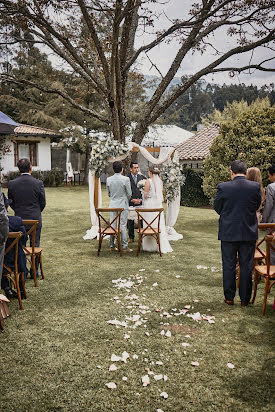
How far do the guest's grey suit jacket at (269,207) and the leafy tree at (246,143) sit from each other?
658 cm

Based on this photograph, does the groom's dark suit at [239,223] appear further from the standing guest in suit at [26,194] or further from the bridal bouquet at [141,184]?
the bridal bouquet at [141,184]

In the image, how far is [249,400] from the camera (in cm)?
313

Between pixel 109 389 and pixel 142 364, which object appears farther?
pixel 142 364

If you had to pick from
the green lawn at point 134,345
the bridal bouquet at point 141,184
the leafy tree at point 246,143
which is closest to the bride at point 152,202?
the bridal bouquet at point 141,184

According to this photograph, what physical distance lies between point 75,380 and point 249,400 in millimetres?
1472

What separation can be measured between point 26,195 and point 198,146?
1779 centimetres

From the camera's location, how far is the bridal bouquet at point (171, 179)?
33.9 feet

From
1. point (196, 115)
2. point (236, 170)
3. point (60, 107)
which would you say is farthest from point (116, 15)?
point (196, 115)

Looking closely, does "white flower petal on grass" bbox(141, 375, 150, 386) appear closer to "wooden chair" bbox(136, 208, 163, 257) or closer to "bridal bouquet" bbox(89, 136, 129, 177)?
"wooden chair" bbox(136, 208, 163, 257)

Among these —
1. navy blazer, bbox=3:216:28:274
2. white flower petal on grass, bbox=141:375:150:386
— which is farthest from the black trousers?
navy blazer, bbox=3:216:28:274

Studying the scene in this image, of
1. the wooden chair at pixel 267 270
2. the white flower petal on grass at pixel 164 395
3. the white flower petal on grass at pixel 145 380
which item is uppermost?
the wooden chair at pixel 267 270

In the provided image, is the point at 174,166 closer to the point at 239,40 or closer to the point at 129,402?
the point at 239,40

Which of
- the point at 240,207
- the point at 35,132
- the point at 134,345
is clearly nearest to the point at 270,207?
the point at 240,207

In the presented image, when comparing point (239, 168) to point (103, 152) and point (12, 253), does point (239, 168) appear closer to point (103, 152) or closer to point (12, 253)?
point (12, 253)
